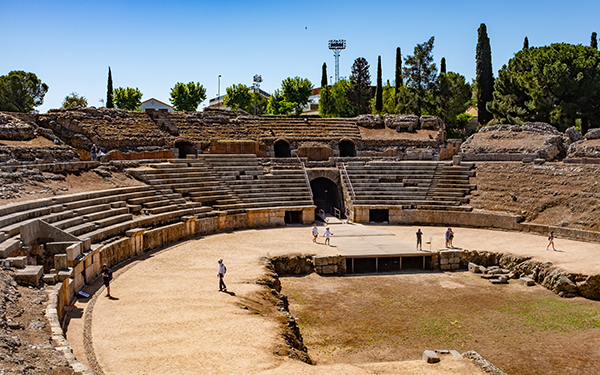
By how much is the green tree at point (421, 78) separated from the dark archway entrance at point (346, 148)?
14295 millimetres

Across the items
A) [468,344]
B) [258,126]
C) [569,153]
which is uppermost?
[258,126]

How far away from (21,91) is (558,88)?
156 feet

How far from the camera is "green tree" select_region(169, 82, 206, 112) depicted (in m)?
57.7

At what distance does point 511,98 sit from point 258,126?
23096 millimetres

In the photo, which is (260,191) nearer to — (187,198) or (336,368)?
(187,198)

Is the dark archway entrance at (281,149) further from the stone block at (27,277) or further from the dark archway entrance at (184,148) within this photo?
the stone block at (27,277)

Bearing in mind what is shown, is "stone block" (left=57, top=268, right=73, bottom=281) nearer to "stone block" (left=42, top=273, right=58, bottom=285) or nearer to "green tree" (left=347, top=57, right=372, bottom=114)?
"stone block" (left=42, top=273, right=58, bottom=285)

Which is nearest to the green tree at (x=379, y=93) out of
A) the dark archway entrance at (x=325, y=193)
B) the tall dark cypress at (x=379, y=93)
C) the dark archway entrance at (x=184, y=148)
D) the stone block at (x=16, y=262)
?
the tall dark cypress at (x=379, y=93)

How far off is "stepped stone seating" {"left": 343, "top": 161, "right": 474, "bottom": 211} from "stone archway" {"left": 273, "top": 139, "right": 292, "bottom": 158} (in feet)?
25.8

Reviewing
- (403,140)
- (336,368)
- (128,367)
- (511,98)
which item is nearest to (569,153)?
(403,140)

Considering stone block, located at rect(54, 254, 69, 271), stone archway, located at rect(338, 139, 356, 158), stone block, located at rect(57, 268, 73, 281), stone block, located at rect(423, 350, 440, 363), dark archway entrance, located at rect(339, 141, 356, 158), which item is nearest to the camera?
stone block, located at rect(423, 350, 440, 363)

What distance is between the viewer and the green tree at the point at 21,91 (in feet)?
149

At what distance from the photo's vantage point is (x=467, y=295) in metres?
18.1

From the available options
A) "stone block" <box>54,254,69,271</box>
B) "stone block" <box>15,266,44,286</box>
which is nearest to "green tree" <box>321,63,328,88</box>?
"stone block" <box>54,254,69,271</box>
